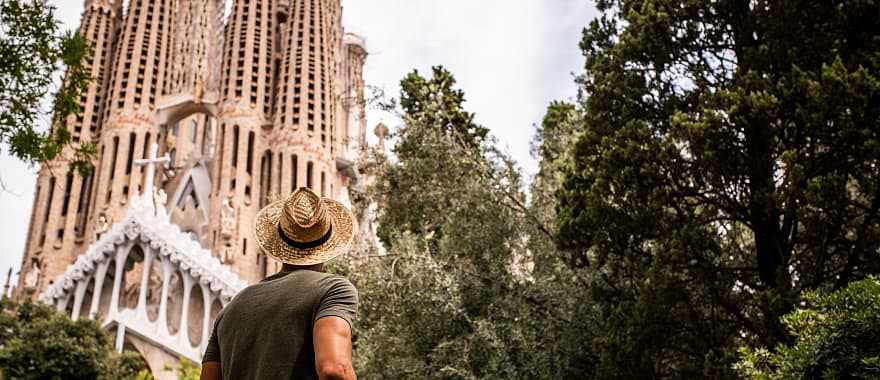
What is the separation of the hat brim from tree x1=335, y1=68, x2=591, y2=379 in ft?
22.0

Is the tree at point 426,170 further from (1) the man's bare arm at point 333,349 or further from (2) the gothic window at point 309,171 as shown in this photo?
(2) the gothic window at point 309,171

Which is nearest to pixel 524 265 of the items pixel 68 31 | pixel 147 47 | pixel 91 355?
pixel 68 31

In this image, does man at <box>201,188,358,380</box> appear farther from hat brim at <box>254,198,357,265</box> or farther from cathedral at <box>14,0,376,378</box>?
cathedral at <box>14,0,376,378</box>

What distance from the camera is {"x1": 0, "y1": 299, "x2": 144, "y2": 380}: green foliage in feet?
52.2

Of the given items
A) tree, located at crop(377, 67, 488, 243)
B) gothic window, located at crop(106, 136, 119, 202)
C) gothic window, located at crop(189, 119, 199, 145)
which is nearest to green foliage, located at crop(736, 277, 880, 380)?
tree, located at crop(377, 67, 488, 243)

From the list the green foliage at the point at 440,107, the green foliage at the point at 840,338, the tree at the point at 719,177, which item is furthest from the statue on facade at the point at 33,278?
the green foliage at the point at 840,338

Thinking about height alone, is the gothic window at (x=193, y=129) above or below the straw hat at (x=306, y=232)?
above

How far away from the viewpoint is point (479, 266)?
1030cm

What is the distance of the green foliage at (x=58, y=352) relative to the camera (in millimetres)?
15898

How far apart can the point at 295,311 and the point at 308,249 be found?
0.81 ft

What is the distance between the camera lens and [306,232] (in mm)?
2418

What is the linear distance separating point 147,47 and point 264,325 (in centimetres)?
3667

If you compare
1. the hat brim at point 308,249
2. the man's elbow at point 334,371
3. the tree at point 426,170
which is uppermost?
Answer: the tree at point 426,170

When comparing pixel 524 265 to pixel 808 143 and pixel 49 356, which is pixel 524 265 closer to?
pixel 808 143
